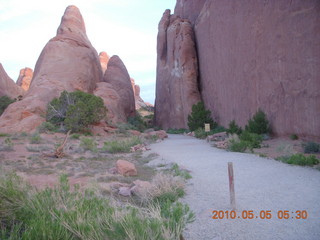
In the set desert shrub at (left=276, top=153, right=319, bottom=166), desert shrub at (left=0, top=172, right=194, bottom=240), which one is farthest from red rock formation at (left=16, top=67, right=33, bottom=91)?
desert shrub at (left=0, top=172, right=194, bottom=240)

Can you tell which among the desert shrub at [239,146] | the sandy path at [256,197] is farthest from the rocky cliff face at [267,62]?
the sandy path at [256,197]

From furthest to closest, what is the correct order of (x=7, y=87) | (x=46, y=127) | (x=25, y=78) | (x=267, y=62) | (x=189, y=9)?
1. (x=25, y=78)
2. (x=7, y=87)
3. (x=189, y=9)
4. (x=46, y=127)
5. (x=267, y=62)

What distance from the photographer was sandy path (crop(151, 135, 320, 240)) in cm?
380

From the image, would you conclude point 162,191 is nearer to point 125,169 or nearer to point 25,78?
point 125,169

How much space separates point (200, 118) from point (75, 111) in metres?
11.6

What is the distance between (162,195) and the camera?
530 centimetres

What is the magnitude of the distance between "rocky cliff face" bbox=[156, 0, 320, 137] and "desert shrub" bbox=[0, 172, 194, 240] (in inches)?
439

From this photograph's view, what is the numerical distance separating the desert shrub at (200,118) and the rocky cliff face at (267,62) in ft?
2.75

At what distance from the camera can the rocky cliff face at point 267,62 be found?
12352 mm

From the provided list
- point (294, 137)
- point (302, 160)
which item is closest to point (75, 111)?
point (294, 137)

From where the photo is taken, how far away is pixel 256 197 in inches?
212

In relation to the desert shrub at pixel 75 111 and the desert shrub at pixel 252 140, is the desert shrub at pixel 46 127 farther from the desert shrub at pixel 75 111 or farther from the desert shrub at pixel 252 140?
the desert shrub at pixel 252 140

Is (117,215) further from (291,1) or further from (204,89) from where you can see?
(204,89)

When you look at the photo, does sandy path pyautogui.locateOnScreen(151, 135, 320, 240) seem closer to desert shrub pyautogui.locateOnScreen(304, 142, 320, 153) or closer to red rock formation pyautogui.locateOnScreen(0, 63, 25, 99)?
desert shrub pyautogui.locateOnScreen(304, 142, 320, 153)
